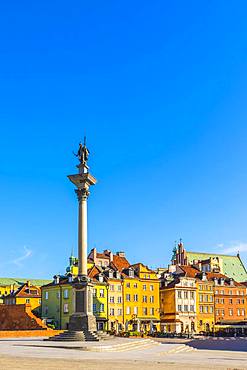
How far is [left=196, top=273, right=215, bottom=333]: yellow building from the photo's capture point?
308 ft

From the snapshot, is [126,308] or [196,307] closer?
[126,308]

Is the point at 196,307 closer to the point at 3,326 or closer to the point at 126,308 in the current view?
the point at 126,308

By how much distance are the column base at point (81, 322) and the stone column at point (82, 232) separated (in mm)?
3220

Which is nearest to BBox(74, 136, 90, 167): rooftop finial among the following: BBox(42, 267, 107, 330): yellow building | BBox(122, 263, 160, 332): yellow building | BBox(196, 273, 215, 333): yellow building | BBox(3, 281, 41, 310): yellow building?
BBox(42, 267, 107, 330): yellow building

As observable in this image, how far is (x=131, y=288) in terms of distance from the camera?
285 ft

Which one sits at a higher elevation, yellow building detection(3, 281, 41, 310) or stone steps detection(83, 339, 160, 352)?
yellow building detection(3, 281, 41, 310)

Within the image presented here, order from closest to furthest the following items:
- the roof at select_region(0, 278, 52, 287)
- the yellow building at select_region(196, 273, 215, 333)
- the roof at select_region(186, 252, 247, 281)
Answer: the yellow building at select_region(196, 273, 215, 333) → the roof at select_region(186, 252, 247, 281) → the roof at select_region(0, 278, 52, 287)

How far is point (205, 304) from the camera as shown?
95.9m

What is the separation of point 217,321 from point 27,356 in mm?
76763

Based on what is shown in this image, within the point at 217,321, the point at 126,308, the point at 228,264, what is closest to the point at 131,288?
the point at 126,308

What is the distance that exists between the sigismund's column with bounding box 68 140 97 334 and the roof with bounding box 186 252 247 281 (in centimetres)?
8068

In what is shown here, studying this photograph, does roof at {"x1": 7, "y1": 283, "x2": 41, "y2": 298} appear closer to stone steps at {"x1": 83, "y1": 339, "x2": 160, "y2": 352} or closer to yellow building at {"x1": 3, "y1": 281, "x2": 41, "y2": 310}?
yellow building at {"x1": 3, "y1": 281, "x2": 41, "y2": 310}

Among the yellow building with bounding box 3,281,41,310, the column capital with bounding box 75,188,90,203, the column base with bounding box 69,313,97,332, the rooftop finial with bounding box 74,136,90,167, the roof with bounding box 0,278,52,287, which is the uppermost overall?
the rooftop finial with bounding box 74,136,90,167

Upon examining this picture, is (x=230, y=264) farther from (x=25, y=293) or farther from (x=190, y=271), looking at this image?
(x=25, y=293)
